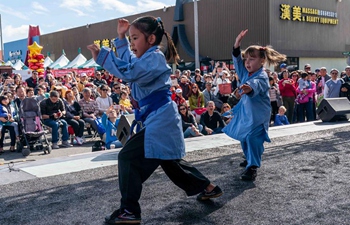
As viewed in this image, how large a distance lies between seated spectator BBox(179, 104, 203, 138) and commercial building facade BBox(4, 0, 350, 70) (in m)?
16.1

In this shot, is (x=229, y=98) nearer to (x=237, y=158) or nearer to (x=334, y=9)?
(x=237, y=158)

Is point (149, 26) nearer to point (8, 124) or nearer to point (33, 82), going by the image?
point (8, 124)

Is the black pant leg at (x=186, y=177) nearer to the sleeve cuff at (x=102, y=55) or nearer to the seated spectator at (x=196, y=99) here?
the sleeve cuff at (x=102, y=55)

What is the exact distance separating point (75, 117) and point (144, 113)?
23.1 feet

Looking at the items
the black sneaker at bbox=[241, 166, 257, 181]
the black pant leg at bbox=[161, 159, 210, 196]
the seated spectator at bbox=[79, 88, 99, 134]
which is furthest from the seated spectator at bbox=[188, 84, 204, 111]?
the black pant leg at bbox=[161, 159, 210, 196]

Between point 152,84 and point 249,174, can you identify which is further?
point 249,174

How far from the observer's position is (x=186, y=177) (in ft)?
11.9

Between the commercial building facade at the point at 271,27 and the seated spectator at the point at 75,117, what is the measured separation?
16.3 m

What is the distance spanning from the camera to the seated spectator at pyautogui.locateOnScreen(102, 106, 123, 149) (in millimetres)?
8261

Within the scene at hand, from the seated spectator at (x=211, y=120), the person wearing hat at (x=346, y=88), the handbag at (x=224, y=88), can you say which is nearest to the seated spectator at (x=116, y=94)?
the seated spectator at (x=211, y=120)

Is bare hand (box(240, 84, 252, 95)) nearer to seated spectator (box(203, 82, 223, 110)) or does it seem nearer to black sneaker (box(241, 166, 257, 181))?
black sneaker (box(241, 166, 257, 181))

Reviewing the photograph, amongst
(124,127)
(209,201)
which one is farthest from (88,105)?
(209,201)

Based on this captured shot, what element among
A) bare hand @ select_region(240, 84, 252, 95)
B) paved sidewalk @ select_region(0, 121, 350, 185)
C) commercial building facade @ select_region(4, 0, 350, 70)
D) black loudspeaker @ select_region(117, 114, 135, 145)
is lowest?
paved sidewalk @ select_region(0, 121, 350, 185)

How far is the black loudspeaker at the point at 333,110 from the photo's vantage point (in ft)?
32.3
